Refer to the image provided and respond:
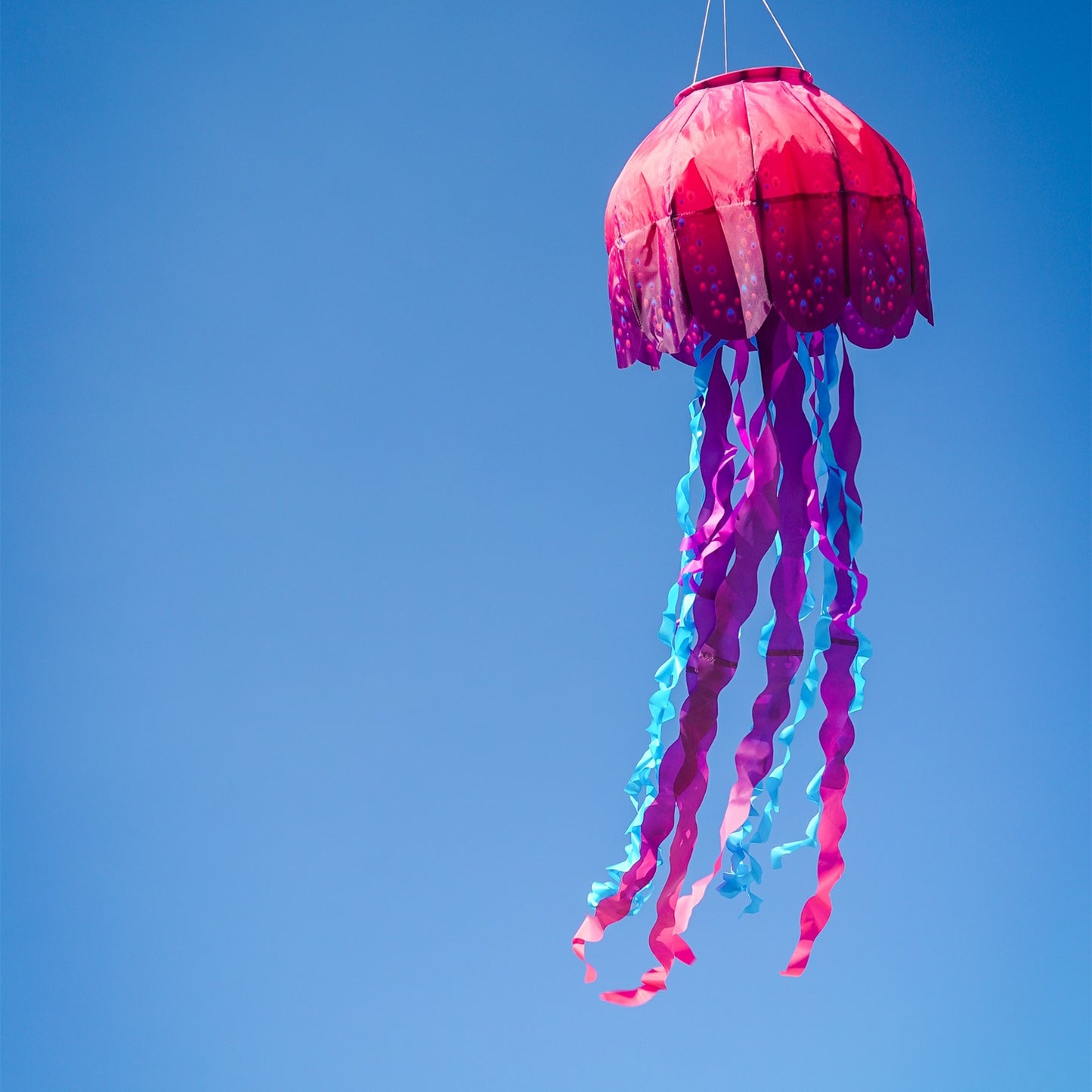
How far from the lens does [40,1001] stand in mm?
2932

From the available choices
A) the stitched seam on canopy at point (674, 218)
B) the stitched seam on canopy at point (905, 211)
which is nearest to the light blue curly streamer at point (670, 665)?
the stitched seam on canopy at point (674, 218)

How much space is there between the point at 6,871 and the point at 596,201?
2057mm

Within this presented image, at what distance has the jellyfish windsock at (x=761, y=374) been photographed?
4.96 ft

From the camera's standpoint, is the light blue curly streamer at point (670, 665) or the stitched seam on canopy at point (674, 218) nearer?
the stitched seam on canopy at point (674, 218)

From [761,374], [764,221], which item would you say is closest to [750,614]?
[761,374]

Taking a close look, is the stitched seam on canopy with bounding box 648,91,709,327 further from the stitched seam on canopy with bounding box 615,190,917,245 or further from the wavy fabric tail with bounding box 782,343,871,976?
the wavy fabric tail with bounding box 782,343,871,976

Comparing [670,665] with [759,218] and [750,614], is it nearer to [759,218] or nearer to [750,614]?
[750,614]

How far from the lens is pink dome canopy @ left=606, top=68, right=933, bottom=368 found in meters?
1.50

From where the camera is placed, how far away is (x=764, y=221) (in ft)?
4.92

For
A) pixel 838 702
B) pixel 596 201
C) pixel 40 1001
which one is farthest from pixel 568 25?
pixel 40 1001

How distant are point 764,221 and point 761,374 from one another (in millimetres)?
230

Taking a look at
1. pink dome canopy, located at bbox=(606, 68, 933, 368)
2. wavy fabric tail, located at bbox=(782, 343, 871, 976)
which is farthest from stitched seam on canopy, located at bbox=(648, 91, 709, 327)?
wavy fabric tail, located at bbox=(782, 343, 871, 976)

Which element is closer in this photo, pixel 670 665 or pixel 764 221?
pixel 764 221

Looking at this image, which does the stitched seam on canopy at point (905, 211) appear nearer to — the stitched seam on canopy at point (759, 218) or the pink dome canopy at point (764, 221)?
the pink dome canopy at point (764, 221)
